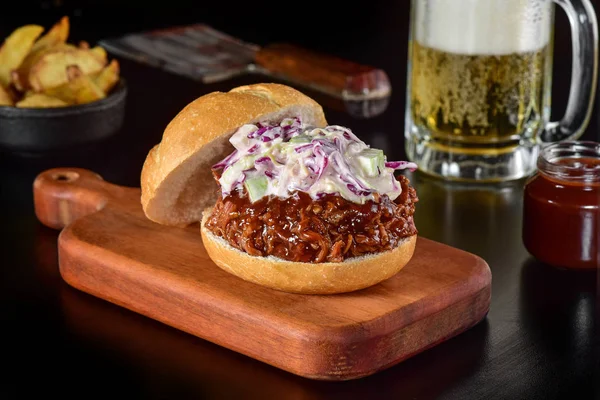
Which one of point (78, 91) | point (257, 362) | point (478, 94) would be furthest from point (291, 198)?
point (78, 91)

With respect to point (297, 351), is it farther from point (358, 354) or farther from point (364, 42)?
point (364, 42)

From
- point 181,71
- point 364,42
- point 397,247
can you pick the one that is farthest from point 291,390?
point 364,42

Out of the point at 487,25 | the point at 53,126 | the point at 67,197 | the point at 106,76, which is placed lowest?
the point at 67,197

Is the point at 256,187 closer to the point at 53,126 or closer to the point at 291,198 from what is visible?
the point at 291,198

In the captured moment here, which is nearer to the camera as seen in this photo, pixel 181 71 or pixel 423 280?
pixel 423 280

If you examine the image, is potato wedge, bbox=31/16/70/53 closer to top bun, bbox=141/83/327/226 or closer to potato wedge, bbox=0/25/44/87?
potato wedge, bbox=0/25/44/87

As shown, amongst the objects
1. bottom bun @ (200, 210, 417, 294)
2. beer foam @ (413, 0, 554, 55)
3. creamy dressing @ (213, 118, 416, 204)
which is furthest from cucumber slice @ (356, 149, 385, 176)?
beer foam @ (413, 0, 554, 55)

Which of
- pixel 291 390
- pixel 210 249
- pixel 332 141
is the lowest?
pixel 291 390

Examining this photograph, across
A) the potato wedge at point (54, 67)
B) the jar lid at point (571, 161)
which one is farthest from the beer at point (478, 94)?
the potato wedge at point (54, 67)
